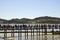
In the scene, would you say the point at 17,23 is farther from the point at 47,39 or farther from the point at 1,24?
the point at 47,39

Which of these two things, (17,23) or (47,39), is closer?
(47,39)

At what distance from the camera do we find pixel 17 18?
26.2ft

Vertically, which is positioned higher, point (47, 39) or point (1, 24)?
point (1, 24)

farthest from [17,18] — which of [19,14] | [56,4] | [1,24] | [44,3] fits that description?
[56,4]

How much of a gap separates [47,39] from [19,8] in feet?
6.90

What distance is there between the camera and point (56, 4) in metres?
8.03

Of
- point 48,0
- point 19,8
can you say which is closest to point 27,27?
point 19,8

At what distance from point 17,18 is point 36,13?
3.13 feet

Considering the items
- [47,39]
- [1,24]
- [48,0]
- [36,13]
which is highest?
[48,0]

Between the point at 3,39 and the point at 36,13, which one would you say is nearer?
the point at 3,39

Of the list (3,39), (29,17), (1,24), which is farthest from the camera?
(29,17)

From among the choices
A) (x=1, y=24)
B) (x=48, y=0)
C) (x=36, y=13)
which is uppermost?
(x=48, y=0)

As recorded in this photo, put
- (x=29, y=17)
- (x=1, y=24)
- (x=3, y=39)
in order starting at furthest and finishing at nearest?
(x=29, y=17), (x=1, y=24), (x=3, y=39)

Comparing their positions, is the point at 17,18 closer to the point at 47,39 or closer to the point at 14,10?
the point at 14,10
